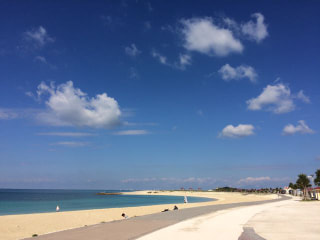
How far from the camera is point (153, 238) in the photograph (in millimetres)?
13344

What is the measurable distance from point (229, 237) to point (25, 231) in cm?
1479

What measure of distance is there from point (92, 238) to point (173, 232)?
4278 millimetres

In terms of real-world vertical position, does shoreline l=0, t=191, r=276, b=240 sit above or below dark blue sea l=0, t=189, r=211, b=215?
above

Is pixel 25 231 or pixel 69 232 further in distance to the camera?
pixel 25 231

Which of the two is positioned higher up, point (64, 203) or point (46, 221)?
point (46, 221)

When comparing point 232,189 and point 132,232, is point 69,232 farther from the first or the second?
point 232,189

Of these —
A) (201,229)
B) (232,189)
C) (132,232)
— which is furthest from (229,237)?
(232,189)

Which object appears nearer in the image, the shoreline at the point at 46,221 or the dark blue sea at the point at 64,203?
the shoreline at the point at 46,221

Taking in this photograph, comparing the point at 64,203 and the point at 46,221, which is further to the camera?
the point at 64,203

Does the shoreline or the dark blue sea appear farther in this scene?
the dark blue sea

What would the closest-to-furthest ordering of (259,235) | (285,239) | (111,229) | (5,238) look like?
(285,239) → (259,235) → (111,229) → (5,238)

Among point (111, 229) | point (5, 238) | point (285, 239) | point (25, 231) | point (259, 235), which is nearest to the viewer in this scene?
point (285, 239)

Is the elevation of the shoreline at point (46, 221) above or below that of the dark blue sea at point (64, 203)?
above

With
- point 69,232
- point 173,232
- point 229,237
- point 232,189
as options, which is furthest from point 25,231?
point 232,189
